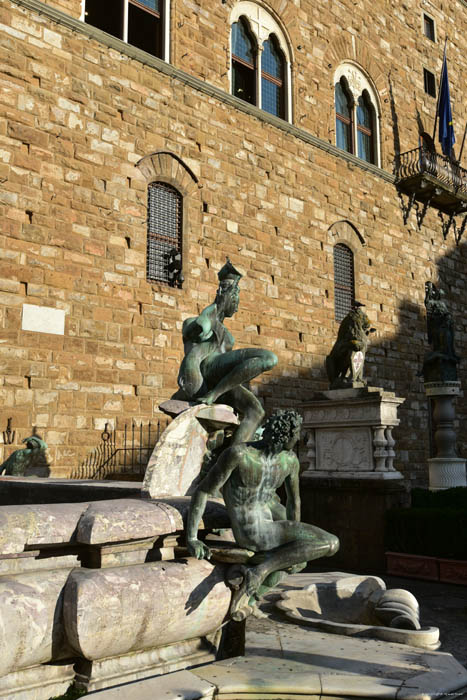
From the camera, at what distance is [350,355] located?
9.85 m

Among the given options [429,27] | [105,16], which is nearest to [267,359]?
[105,16]

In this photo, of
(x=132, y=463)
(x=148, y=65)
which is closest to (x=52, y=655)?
(x=132, y=463)

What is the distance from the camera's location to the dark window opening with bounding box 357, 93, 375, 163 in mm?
17203

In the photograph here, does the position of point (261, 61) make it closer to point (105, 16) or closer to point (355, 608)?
point (105, 16)

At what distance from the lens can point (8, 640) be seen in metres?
2.67

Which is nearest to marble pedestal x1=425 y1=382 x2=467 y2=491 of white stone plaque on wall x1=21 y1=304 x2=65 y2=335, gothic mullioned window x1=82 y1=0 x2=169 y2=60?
white stone plaque on wall x1=21 y1=304 x2=65 y2=335

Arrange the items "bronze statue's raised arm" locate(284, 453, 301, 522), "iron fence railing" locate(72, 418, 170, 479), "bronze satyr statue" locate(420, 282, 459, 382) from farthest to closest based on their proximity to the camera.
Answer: "bronze satyr statue" locate(420, 282, 459, 382), "iron fence railing" locate(72, 418, 170, 479), "bronze statue's raised arm" locate(284, 453, 301, 522)

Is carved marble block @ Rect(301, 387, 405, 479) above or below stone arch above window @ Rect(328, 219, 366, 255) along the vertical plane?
below

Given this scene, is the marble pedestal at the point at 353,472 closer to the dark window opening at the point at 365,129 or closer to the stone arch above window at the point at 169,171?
the stone arch above window at the point at 169,171

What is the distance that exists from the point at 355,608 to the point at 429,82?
1883 cm

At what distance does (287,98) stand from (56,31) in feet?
19.6

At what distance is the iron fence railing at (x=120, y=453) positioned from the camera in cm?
1003

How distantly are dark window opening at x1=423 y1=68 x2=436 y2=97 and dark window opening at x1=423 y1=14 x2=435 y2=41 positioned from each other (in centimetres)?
125

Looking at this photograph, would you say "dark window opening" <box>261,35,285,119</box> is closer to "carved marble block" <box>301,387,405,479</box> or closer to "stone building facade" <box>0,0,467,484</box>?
"stone building facade" <box>0,0,467,484</box>
